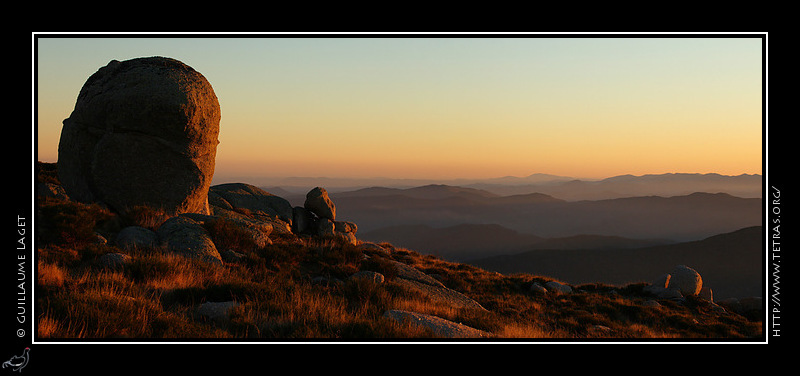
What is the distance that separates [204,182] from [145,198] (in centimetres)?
217

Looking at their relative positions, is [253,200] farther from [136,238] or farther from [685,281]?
[685,281]

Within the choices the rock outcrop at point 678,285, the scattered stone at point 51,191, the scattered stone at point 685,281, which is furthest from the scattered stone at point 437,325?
the scattered stone at point 685,281

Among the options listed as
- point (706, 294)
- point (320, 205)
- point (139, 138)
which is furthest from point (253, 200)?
point (706, 294)

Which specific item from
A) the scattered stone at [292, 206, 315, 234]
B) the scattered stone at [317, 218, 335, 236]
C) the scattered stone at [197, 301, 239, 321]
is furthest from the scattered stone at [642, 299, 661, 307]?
the scattered stone at [197, 301, 239, 321]

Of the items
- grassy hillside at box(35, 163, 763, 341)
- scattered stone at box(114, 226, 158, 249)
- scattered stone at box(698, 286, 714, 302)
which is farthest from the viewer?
scattered stone at box(698, 286, 714, 302)

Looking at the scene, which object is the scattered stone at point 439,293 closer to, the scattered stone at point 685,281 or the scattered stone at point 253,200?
the scattered stone at point 253,200

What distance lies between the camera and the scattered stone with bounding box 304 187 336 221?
27.2 m

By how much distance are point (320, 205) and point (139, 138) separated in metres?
12.3

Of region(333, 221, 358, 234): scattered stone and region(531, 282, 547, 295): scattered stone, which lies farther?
region(333, 221, 358, 234): scattered stone

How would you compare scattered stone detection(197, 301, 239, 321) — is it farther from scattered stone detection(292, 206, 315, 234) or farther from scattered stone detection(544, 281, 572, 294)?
scattered stone detection(292, 206, 315, 234)

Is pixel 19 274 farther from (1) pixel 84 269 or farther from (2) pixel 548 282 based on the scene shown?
(2) pixel 548 282

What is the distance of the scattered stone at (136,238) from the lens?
11.7 m

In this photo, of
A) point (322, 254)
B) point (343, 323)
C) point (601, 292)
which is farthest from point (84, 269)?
point (601, 292)

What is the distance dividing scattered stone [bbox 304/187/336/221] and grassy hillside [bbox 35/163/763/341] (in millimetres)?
8484
